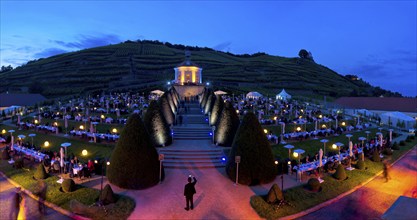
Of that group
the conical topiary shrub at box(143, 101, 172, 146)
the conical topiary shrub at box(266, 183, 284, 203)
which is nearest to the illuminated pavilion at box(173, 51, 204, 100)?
the conical topiary shrub at box(143, 101, 172, 146)

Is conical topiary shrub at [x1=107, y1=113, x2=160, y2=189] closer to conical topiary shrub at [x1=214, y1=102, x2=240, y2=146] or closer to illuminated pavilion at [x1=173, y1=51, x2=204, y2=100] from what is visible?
conical topiary shrub at [x1=214, y1=102, x2=240, y2=146]

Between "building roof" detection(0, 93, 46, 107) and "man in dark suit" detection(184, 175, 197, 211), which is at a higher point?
"building roof" detection(0, 93, 46, 107)

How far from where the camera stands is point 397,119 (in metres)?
44.8

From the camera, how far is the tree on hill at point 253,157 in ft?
55.5

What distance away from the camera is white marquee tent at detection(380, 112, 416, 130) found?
144 ft

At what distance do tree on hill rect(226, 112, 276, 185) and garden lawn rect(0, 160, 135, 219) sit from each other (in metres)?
6.68

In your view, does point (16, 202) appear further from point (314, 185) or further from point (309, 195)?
point (314, 185)

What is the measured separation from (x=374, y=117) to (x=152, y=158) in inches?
1883

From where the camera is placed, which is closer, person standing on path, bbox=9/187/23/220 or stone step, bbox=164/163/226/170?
person standing on path, bbox=9/187/23/220

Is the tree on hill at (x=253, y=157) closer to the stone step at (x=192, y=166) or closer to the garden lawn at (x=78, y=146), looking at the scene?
the stone step at (x=192, y=166)

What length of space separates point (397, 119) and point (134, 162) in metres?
45.0

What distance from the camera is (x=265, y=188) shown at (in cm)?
1655

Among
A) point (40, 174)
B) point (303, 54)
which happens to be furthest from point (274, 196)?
point (303, 54)

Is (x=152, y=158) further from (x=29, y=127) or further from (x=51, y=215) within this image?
(x=29, y=127)
